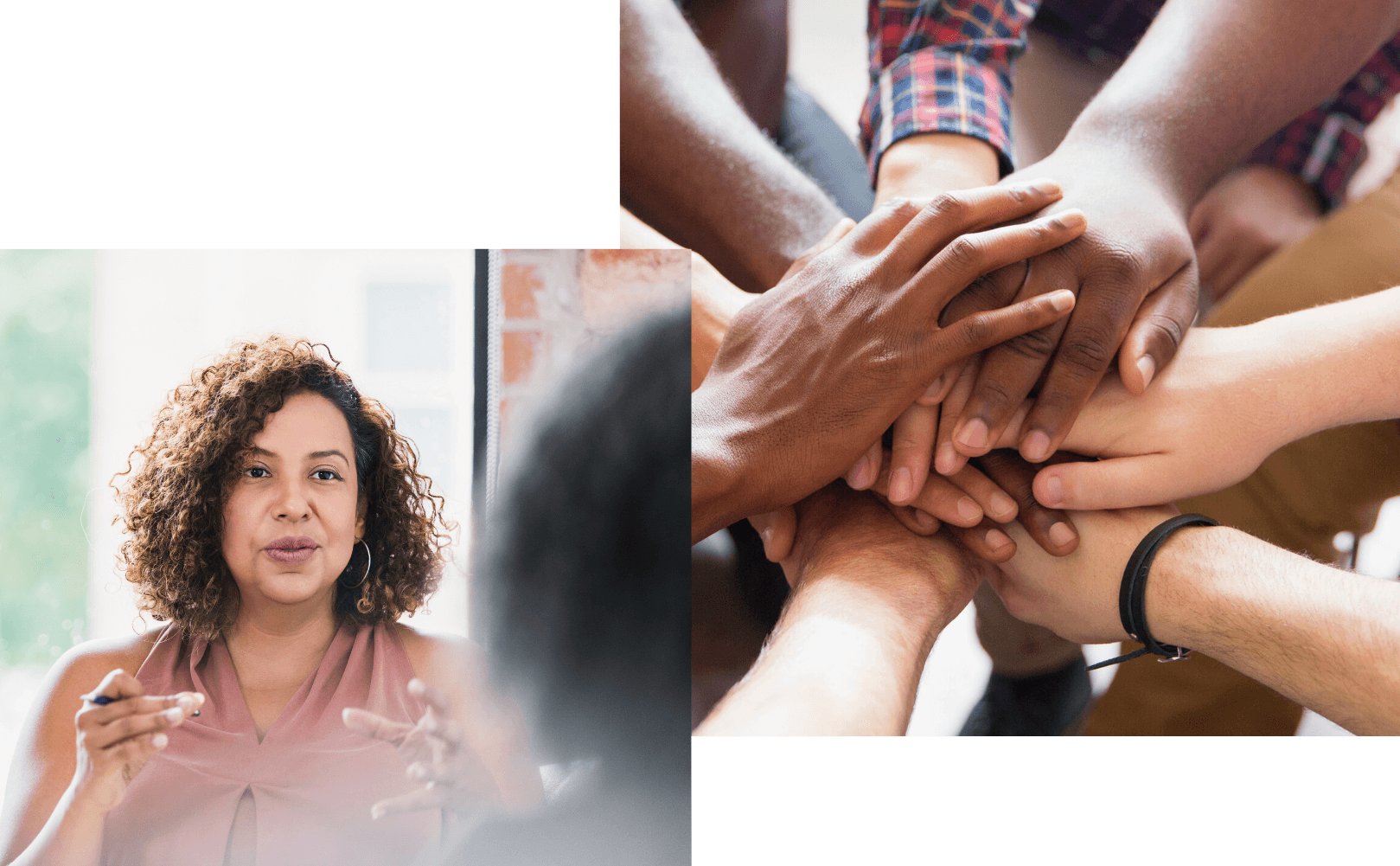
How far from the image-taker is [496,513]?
0.88 metres

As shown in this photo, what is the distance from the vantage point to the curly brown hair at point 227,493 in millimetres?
843

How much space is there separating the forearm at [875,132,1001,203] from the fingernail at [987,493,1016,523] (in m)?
0.39

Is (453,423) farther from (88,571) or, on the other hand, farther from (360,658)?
(88,571)

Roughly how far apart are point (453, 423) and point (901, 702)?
0.52m

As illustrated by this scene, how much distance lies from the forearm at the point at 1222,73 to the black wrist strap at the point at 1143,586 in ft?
1.26

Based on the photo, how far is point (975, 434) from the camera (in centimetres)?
94

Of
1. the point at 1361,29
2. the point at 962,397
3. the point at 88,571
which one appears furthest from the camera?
the point at 1361,29

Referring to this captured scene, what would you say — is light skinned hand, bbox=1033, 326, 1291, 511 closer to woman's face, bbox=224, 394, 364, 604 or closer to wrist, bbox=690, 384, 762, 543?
wrist, bbox=690, 384, 762, 543

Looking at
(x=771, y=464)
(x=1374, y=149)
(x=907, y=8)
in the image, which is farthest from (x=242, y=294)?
(x=1374, y=149)

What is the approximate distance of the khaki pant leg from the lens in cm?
106

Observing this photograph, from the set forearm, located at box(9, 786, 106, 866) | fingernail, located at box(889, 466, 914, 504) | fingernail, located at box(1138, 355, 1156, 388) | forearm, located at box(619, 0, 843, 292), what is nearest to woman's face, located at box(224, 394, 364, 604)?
forearm, located at box(9, 786, 106, 866)

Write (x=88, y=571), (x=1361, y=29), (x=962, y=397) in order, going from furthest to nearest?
1. (x=1361, y=29)
2. (x=962, y=397)
3. (x=88, y=571)

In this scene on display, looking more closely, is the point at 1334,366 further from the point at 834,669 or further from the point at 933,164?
the point at 834,669

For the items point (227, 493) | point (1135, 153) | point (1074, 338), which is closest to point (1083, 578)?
point (1074, 338)
